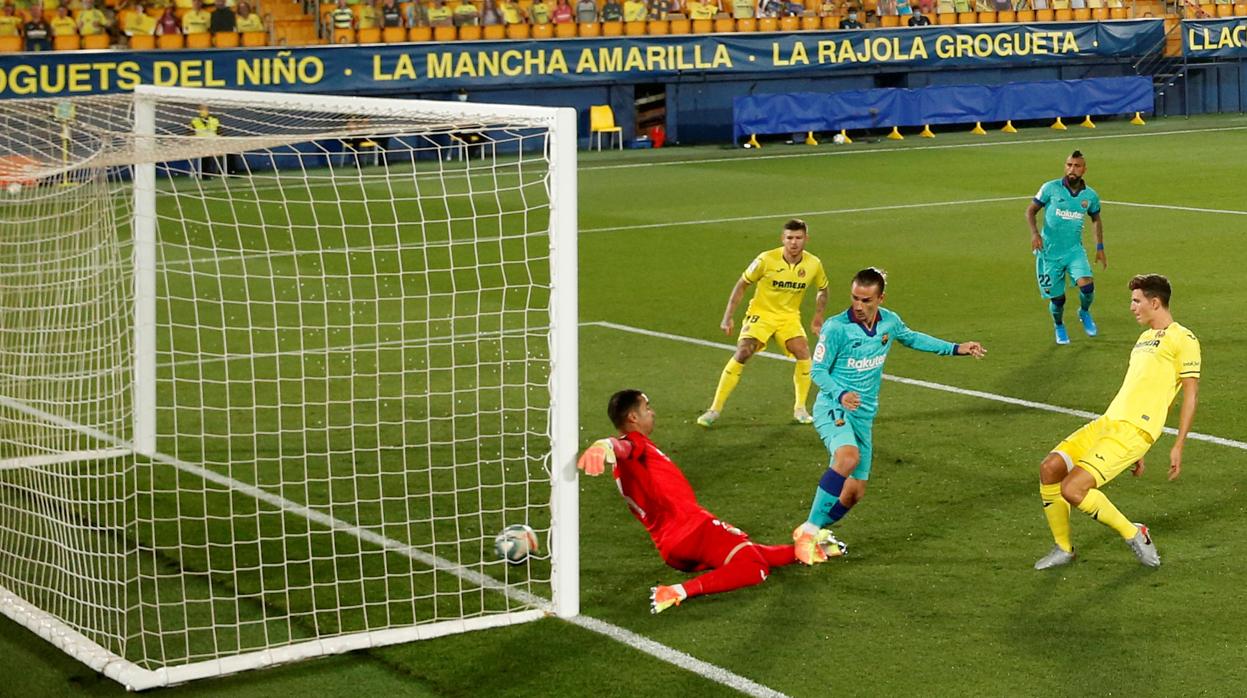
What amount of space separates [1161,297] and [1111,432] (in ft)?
2.39

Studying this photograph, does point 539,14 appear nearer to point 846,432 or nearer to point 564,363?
point 846,432

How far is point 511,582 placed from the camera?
8.50 meters

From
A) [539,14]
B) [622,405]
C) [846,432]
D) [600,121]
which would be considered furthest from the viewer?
[539,14]

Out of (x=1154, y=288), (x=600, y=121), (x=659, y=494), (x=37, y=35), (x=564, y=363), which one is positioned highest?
(x=37, y=35)

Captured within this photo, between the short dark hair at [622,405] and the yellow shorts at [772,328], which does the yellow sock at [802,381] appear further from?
the short dark hair at [622,405]

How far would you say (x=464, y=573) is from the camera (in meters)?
8.61

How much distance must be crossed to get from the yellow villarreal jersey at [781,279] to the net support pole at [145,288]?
395 cm

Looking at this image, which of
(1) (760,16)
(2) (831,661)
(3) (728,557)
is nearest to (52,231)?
(3) (728,557)

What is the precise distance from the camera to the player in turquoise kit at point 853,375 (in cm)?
879

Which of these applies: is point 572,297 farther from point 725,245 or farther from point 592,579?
point 725,245

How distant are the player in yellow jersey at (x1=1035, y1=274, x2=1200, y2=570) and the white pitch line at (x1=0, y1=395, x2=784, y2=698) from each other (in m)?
2.17

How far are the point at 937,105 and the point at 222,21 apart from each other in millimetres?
15471

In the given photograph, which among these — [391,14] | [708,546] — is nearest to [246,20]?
[391,14]

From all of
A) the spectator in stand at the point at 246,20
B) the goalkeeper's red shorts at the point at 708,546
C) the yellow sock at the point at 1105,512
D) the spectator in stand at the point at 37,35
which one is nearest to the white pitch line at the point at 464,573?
the goalkeeper's red shorts at the point at 708,546
